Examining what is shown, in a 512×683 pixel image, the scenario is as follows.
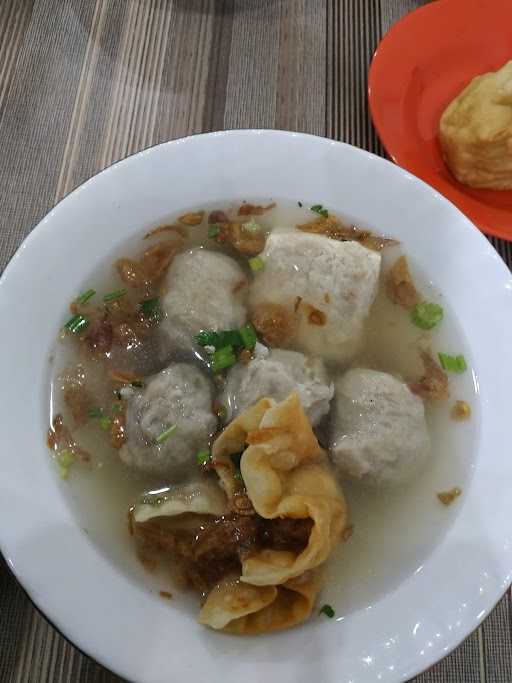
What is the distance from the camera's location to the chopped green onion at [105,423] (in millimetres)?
1441

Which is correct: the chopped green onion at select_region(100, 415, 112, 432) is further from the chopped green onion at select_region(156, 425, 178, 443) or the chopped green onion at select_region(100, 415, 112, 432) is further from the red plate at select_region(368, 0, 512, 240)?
the red plate at select_region(368, 0, 512, 240)

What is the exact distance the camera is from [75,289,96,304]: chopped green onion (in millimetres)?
1418

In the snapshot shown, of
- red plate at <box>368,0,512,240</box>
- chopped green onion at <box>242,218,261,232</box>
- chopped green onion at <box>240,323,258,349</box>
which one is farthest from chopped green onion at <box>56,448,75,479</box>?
red plate at <box>368,0,512,240</box>

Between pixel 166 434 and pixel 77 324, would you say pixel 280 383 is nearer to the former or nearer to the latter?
pixel 166 434

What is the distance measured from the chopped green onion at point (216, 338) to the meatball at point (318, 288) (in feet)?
0.30

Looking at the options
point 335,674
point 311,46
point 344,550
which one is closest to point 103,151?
point 311,46

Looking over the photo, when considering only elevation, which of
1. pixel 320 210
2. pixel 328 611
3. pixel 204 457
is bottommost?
pixel 328 611

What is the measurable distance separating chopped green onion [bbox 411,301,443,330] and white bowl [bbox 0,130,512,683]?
6 cm

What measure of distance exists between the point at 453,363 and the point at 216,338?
67 centimetres

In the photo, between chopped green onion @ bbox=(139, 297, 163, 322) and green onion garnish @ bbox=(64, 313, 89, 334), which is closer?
green onion garnish @ bbox=(64, 313, 89, 334)

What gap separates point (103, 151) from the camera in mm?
1905

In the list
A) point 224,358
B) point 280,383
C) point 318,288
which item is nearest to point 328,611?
point 280,383

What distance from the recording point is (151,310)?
5.10 ft

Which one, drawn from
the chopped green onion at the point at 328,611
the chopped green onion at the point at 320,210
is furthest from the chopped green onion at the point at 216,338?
the chopped green onion at the point at 328,611
